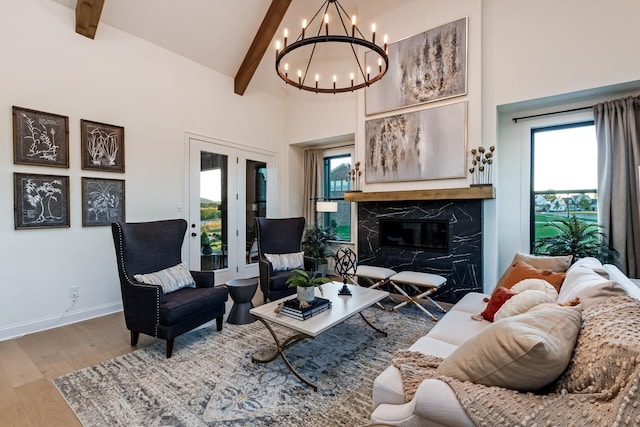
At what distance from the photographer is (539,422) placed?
38.2 inches

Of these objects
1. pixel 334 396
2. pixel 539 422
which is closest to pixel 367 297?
pixel 334 396

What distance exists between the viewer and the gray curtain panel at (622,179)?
135 inches

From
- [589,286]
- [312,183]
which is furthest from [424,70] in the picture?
[589,286]

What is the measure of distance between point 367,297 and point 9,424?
8.63 ft

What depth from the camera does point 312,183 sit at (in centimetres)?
632

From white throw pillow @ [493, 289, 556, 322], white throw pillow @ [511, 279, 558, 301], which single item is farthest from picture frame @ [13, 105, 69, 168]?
white throw pillow @ [511, 279, 558, 301]

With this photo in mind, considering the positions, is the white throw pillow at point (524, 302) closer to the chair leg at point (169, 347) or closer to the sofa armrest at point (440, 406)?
the sofa armrest at point (440, 406)

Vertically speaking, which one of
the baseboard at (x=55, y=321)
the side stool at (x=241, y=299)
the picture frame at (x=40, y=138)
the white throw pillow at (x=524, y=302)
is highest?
the picture frame at (x=40, y=138)

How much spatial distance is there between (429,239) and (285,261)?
2134 millimetres

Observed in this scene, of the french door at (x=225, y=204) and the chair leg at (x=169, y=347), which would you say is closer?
the chair leg at (x=169, y=347)

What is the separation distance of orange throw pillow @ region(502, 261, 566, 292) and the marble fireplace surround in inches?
51.3

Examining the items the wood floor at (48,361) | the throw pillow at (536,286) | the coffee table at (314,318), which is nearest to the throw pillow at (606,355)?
the throw pillow at (536,286)

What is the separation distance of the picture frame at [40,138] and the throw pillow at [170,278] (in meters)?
1.77

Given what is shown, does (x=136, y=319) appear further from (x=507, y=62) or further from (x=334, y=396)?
(x=507, y=62)
